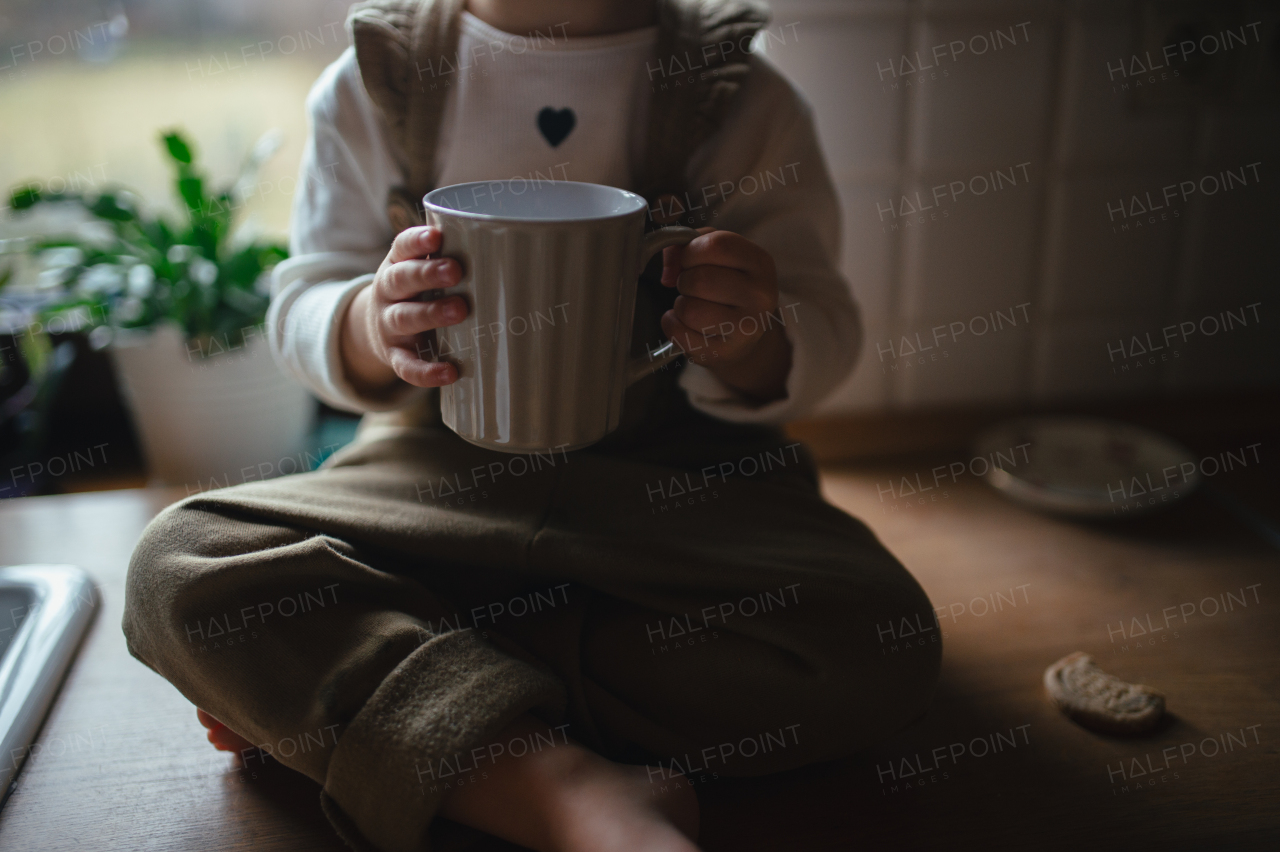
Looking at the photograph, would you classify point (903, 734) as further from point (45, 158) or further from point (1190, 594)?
point (45, 158)

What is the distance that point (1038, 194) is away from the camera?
1118mm

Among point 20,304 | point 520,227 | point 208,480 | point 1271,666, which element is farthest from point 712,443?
point 20,304

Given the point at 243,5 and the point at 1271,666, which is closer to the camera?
the point at 1271,666

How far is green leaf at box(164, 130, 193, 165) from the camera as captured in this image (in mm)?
962

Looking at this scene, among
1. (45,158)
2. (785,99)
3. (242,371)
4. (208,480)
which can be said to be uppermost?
(785,99)

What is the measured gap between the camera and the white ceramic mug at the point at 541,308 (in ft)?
1.53

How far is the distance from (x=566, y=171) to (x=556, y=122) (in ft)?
0.12

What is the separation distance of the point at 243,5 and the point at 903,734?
42.5 inches

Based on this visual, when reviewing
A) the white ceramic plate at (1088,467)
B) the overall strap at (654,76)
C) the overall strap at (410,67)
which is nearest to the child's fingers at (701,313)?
the overall strap at (654,76)

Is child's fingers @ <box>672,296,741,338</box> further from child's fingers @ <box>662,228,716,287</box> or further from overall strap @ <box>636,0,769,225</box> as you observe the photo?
overall strap @ <box>636,0,769,225</box>

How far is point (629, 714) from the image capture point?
0.62 m

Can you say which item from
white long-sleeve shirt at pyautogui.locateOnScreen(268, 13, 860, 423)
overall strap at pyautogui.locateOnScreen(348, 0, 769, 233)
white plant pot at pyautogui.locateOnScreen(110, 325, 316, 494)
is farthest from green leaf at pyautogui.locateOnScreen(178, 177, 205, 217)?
overall strap at pyautogui.locateOnScreen(348, 0, 769, 233)

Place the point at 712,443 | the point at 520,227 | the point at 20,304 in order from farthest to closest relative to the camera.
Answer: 1. the point at 20,304
2. the point at 712,443
3. the point at 520,227

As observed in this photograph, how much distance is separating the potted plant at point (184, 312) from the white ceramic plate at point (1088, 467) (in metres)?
0.82
